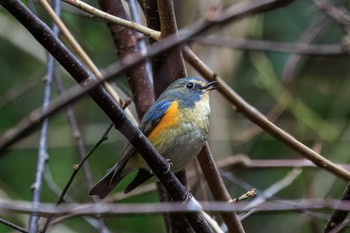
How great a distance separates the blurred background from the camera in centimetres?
668

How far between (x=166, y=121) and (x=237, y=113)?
256 centimetres

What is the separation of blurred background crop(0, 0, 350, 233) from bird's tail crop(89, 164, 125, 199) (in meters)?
2.08

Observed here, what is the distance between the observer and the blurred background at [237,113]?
21.9ft

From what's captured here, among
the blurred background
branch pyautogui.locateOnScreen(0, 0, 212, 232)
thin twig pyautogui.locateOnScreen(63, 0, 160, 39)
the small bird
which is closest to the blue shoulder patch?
the small bird

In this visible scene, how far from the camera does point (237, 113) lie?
22.0 feet

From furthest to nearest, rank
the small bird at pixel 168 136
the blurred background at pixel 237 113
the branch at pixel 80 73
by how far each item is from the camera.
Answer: the blurred background at pixel 237 113 < the small bird at pixel 168 136 < the branch at pixel 80 73

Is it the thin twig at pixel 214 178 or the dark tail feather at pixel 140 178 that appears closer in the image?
the thin twig at pixel 214 178

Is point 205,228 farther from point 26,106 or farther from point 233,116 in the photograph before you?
point 26,106

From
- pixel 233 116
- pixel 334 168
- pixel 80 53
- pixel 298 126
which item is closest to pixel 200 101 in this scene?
pixel 80 53

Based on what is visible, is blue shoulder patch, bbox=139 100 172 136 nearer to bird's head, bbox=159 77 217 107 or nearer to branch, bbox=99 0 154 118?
bird's head, bbox=159 77 217 107

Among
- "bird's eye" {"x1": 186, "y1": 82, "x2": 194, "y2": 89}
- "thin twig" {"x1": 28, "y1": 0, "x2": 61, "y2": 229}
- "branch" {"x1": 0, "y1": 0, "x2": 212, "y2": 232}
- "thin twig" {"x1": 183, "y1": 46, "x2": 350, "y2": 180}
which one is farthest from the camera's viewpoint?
"bird's eye" {"x1": 186, "y1": 82, "x2": 194, "y2": 89}

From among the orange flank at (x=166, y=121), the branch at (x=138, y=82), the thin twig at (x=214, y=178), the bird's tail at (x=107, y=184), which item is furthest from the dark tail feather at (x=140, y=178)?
the thin twig at (x=214, y=178)

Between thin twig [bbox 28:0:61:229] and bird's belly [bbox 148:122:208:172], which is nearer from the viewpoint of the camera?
thin twig [bbox 28:0:61:229]

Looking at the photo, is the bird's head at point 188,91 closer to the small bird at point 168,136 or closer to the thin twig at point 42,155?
the small bird at point 168,136
